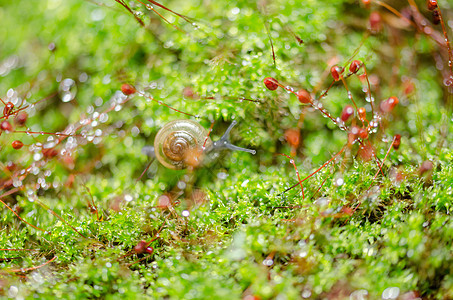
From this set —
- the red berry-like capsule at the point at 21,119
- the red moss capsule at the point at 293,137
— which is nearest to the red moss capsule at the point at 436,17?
the red moss capsule at the point at 293,137

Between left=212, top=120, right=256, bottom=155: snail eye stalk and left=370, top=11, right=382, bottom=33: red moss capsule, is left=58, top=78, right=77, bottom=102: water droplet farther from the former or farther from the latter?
left=370, top=11, right=382, bottom=33: red moss capsule

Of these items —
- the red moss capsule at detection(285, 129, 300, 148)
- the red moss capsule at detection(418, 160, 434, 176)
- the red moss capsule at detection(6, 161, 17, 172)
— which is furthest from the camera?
the red moss capsule at detection(6, 161, 17, 172)

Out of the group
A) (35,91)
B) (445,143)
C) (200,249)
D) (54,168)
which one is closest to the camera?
(200,249)

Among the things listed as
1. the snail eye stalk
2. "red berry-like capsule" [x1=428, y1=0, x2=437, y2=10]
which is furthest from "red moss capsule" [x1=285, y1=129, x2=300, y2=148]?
"red berry-like capsule" [x1=428, y1=0, x2=437, y2=10]

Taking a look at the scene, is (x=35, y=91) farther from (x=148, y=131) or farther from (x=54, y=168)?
(x=148, y=131)

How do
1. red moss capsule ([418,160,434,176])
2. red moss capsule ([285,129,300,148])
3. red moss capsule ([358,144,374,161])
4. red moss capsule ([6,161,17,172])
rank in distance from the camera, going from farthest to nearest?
red moss capsule ([6,161,17,172])
red moss capsule ([285,129,300,148])
red moss capsule ([358,144,374,161])
red moss capsule ([418,160,434,176])

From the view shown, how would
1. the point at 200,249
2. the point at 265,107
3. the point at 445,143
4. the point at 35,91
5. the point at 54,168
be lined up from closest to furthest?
the point at 200,249, the point at 445,143, the point at 265,107, the point at 54,168, the point at 35,91

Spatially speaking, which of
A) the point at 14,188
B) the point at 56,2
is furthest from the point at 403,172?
the point at 56,2
